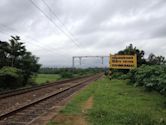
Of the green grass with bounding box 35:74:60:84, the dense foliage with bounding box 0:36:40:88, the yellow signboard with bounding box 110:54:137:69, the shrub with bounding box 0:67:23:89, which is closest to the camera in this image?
the shrub with bounding box 0:67:23:89

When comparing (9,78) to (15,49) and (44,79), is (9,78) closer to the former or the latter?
(15,49)

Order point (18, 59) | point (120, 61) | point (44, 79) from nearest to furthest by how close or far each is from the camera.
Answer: point (18, 59), point (120, 61), point (44, 79)

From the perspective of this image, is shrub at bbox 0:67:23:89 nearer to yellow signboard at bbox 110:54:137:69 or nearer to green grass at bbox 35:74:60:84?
green grass at bbox 35:74:60:84

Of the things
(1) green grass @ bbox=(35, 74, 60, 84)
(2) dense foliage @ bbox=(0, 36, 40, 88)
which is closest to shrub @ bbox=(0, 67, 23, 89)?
(2) dense foliage @ bbox=(0, 36, 40, 88)

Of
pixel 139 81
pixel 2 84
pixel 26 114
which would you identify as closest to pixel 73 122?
pixel 26 114

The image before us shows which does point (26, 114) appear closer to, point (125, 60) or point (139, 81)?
point (139, 81)

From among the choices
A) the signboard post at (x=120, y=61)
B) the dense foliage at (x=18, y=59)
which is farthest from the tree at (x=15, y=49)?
the signboard post at (x=120, y=61)

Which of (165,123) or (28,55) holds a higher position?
(28,55)

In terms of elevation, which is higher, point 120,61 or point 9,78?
point 120,61

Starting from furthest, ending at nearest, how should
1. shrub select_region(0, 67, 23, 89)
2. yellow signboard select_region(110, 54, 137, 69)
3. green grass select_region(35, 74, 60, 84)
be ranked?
green grass select_region(35, 74, 60, 84) < yellow signboard select_region(110, 54, 137, 69) < shrub select_region(0, 67, 23, 89)

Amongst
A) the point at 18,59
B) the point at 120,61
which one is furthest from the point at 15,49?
the point at 120,61

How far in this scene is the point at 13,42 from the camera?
125 feet

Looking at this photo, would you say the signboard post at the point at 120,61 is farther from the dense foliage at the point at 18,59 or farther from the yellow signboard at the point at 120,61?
the dense foliage at the point at 18,59

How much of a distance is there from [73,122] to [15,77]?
20.9m
